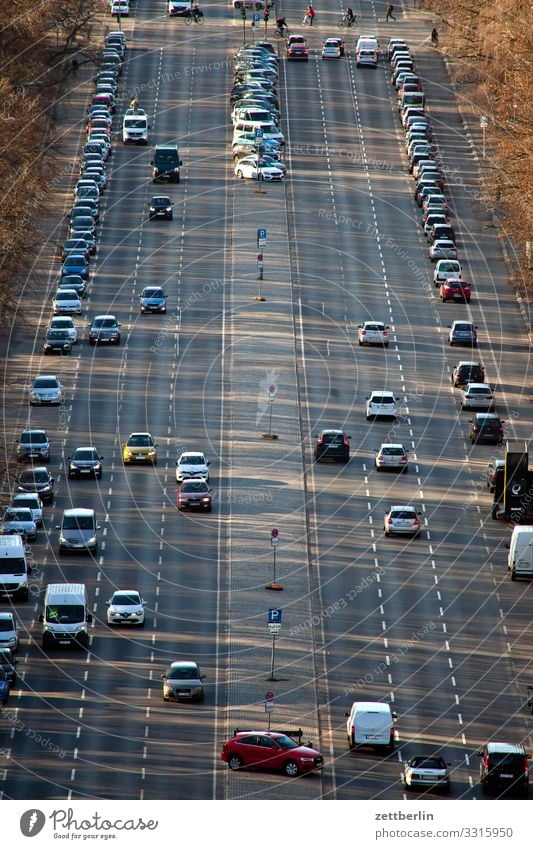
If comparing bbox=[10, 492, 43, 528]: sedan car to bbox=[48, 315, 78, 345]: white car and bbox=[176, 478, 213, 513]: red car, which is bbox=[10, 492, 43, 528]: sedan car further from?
bbox=[48, 315, 78, 345]: white car

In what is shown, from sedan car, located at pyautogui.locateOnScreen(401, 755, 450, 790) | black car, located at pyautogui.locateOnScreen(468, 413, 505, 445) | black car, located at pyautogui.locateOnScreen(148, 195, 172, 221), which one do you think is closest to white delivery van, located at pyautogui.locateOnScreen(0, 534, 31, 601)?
sedan car, located at pyautogui.locateOnScreen(401, 755, 450, 790)

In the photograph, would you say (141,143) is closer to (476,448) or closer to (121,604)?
(476,448)

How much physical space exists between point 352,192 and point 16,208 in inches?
1661

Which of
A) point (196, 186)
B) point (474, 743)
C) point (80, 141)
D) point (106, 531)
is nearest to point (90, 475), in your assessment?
point (106, 531)

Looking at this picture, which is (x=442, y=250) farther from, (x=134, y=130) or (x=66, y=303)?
(x=134, y=130)

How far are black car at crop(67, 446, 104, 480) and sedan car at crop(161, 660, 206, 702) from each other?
2834cm

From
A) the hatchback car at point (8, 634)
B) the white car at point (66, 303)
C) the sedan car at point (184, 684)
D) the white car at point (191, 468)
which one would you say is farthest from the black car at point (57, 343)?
the sedan car at point (184, 684)

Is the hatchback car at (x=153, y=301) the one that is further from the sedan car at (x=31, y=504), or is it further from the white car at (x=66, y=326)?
the sedan car at (x=31, y=504)

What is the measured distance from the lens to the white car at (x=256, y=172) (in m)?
180

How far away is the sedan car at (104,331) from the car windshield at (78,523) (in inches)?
1271

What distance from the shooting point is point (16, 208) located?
143 metres

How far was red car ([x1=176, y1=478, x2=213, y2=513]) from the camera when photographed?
4894 inches

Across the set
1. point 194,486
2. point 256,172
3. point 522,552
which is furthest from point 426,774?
point 256,172

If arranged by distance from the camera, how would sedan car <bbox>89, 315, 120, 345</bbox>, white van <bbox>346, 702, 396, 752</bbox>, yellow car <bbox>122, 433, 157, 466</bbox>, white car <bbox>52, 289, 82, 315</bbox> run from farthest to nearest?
white car <bbox>52, 289, 82, 315</bbox>
sedan car <bbox>89, 315, 120, 345</bbox>
yellow car <bbox>122, 433, 157, 466</bbox>
white van <bbox>346, 702, 396, 752</bbox>
